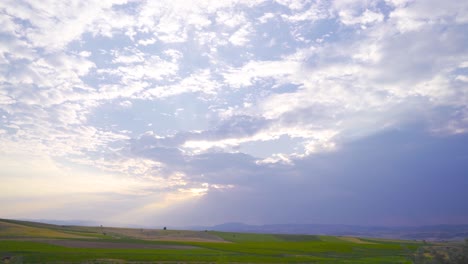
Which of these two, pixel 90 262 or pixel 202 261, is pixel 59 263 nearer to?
pixel 90 262

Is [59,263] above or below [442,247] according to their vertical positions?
below

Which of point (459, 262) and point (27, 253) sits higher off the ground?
point (459, 262)

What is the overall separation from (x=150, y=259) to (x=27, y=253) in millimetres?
16984

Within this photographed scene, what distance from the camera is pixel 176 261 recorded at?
49062 mm

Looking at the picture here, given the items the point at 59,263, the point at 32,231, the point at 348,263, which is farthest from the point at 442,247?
the point at 32,231

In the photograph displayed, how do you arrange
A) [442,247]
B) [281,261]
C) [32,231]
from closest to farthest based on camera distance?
[442,247] → [281,261] → [32,231]

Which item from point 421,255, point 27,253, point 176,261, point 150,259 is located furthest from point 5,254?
point 421,255

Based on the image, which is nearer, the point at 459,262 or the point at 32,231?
the point at 459,262

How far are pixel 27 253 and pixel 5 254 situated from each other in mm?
2633

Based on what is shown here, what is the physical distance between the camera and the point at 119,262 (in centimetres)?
4422

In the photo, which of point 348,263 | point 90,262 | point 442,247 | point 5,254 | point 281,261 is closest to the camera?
point 442,247

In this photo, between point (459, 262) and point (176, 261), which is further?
point (176, 261)

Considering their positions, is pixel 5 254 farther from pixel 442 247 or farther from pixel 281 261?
pixel 442 247

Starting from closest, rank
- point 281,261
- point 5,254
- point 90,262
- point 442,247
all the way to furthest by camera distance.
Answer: point 442,247 < point 90,262 < point 5,254 < point 281,261
